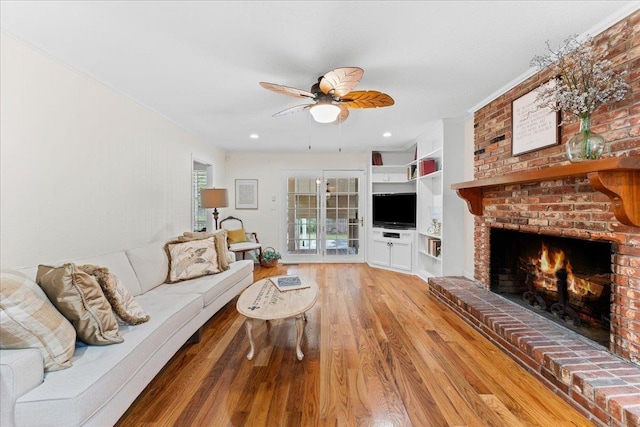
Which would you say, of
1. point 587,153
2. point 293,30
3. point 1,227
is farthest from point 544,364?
point 1,227

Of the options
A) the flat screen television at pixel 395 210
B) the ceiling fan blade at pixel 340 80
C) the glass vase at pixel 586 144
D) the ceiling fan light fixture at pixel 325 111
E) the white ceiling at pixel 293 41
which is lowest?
the flat screen television at pixel 395 210

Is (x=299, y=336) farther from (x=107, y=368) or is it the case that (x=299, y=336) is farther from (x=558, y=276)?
(x=558, y=276)

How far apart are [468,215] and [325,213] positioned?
2.92 metres

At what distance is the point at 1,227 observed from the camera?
181cm

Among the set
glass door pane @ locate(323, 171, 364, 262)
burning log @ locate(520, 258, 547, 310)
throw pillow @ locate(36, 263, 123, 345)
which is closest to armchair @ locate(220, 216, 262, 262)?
glass door pane @ locate(323, 171, 364, 262)

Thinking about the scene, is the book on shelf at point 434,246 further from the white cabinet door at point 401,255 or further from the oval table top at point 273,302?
the oval table top at point 273,302

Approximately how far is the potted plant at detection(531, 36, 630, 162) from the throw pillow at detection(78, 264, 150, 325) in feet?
10.2

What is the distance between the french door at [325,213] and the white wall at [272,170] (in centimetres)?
15

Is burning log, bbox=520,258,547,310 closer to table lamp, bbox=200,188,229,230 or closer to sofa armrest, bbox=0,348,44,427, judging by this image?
sofa armrest, bbox=0,348,44,427

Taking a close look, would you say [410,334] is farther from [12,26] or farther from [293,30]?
[12,26]

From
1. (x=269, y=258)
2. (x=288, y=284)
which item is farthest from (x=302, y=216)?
(x=288, y=284)

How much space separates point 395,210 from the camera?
5.31m

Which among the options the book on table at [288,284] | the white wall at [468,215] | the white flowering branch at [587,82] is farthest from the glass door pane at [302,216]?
the white flowering branch at [587,82]

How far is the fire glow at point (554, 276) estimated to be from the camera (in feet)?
6.88
